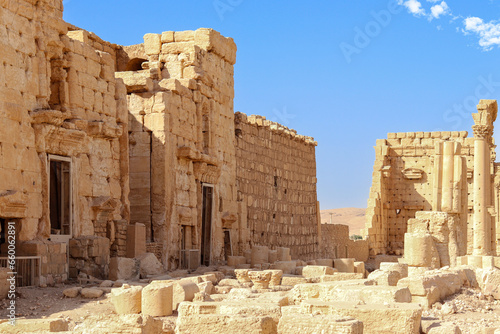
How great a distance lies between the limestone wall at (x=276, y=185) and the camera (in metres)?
24.9

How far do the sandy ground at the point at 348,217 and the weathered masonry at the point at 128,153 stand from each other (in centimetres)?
6059

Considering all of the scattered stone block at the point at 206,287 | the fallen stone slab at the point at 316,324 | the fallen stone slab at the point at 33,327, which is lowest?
the scattered stone block at the point at 206,287

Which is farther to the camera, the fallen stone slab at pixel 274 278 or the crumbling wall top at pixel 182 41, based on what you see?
the crumbling wall top at pixel 182 41

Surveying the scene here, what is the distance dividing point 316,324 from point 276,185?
758 inches

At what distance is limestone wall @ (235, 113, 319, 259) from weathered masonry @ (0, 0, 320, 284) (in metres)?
0.07

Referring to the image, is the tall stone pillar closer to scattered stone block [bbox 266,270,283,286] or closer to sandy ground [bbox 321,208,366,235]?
scattered stone block [bbox 266,270,283,286]

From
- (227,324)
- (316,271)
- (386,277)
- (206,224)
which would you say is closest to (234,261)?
(206,224)

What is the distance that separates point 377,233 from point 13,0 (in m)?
22.3

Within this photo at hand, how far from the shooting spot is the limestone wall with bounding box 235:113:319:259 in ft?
81.8

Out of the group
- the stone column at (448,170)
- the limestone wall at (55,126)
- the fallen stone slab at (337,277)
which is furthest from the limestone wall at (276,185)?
the fallen stone slab at (337,277)

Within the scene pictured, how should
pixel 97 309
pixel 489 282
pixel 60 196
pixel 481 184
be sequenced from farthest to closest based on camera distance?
pixel 481 184 → pixel 60 196 → pixel 489 282 → pixel 97 309

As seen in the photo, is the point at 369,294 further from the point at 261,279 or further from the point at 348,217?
the point at 348,217

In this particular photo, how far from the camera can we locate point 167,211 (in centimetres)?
1945

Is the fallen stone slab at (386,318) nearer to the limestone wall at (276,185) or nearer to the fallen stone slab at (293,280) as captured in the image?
the fallen stone slab at (293,280)
